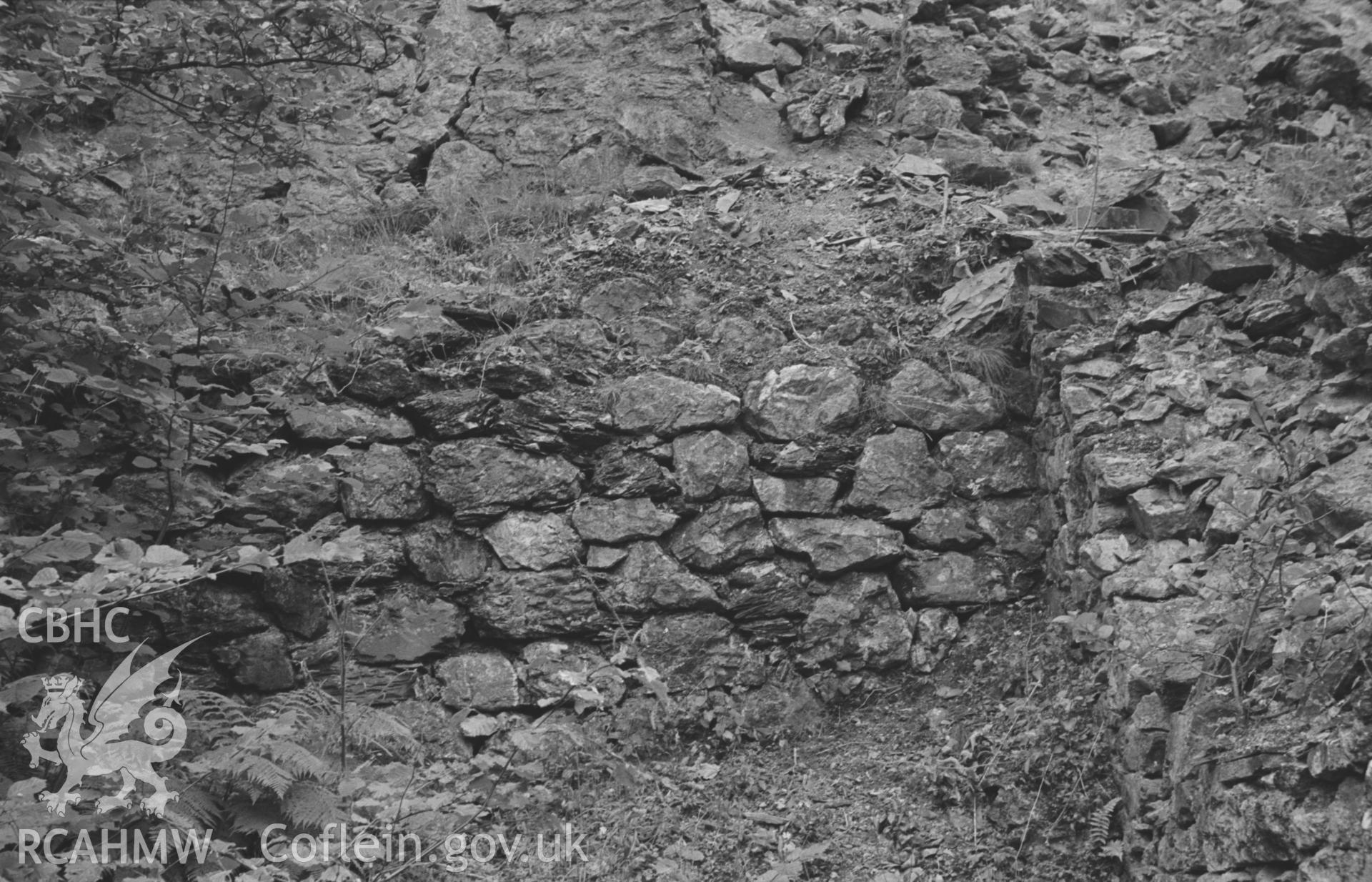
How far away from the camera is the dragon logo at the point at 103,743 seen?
137 inches

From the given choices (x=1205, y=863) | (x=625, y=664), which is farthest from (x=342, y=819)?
(x=1205, y=863)

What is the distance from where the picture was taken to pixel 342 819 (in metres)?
3.49

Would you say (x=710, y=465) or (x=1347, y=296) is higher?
(x=1347, y=296)

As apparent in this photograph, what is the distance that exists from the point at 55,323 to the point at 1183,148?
6.76 meters

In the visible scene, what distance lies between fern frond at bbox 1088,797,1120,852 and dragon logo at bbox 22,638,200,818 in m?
3.46

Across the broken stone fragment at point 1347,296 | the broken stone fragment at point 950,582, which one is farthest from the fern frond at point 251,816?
the broken stone fragment at point 1347,296

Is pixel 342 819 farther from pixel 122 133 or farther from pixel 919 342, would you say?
pixel 122 133

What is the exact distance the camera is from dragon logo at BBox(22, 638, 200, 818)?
3.48 metres

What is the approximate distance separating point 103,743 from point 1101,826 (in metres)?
3.75

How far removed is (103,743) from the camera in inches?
143

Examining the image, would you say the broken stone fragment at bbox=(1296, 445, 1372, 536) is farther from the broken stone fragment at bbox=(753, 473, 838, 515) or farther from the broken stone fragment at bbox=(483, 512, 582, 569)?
the broken stone fragment at bbox=(483, 512, 582, 569)

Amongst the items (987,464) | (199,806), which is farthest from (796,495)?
(199,806)

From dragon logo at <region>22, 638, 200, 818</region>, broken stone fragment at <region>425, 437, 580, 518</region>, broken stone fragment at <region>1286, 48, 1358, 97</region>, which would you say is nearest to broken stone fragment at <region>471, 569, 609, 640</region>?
broken stone fragment at <region>425, 437, 580, 518</region>

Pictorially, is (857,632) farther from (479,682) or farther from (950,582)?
(479,682)
